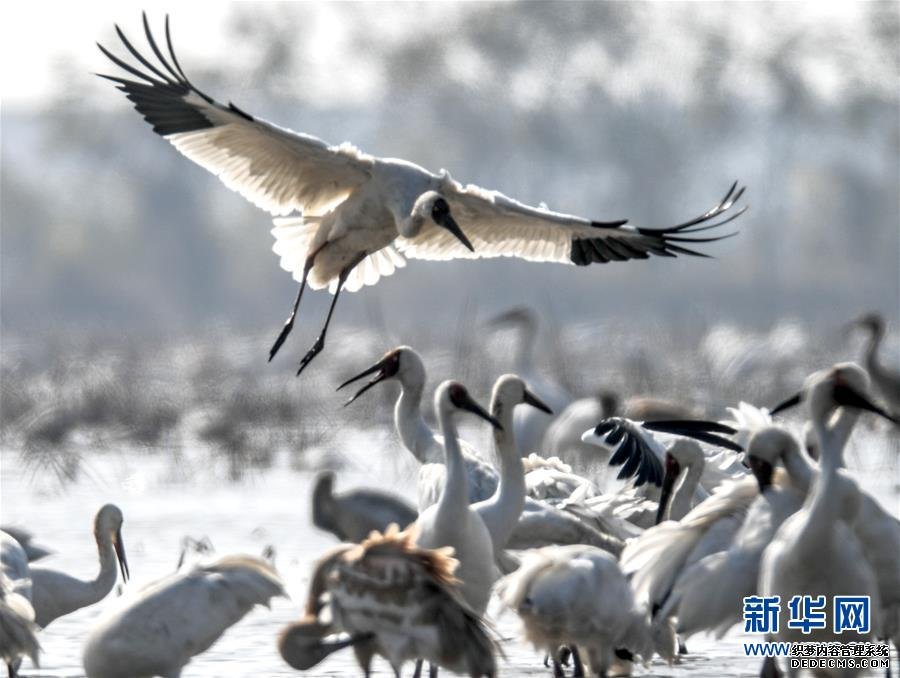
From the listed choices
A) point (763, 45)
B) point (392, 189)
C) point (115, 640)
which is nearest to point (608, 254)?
point (392, 189)

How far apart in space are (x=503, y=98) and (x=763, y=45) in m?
7.49

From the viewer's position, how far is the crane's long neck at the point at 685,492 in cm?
716

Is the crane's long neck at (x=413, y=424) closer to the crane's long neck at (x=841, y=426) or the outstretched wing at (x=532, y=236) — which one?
the outstretched wing at (x=532, y=236)

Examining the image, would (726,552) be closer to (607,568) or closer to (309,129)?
(607,568)

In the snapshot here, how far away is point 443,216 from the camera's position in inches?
348

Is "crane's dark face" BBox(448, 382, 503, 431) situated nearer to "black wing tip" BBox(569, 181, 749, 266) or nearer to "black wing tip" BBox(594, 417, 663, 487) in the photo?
"black wing tip" BBox(594, 417, 663, 487)

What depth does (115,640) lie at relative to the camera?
5988mm

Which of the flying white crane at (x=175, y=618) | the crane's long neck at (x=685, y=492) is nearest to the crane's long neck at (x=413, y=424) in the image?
the crane's long neck at (x=685, y=492)

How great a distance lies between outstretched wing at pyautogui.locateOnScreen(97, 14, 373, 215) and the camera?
335 inches

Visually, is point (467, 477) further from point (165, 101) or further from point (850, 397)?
point (165, 101)

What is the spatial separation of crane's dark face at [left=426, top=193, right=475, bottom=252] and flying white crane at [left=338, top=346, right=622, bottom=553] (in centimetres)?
97

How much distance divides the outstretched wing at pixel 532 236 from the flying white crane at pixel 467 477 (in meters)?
1.29

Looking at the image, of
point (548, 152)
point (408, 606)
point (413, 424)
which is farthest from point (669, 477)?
point (548, 152)

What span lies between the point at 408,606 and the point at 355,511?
4.09 metres
